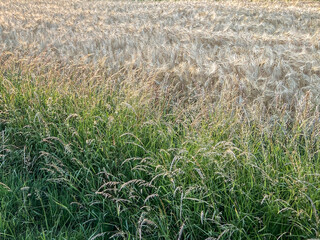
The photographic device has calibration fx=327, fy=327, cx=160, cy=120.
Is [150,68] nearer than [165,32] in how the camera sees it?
Yes

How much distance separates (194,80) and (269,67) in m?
0.80

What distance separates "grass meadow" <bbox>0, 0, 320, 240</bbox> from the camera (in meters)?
1.89

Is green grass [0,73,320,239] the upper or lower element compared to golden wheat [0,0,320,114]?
lower

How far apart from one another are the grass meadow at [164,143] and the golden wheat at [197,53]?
3 centimetres

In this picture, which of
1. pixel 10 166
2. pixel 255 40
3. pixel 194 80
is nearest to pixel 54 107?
pixel 10 166

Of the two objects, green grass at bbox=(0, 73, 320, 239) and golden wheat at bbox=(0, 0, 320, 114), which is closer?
green grass at bbox=(0, 73, 320, 239)

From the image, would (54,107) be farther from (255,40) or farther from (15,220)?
(255,40)

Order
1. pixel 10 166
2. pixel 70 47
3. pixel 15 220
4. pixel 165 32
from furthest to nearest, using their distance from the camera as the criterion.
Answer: pixel 165 32, pixel 70 47, pixel 10 166, pixel 15 220

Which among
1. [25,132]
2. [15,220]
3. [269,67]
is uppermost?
[269,67]

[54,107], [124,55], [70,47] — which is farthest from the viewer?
[70,47]

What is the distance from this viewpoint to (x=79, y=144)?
2682 mm

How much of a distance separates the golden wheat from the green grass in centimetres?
59

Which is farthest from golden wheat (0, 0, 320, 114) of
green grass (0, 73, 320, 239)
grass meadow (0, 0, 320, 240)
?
green grass (0, 73, 320, 239)

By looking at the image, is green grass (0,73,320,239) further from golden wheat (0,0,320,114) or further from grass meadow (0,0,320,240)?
golden wheat (0,0,320,114)
